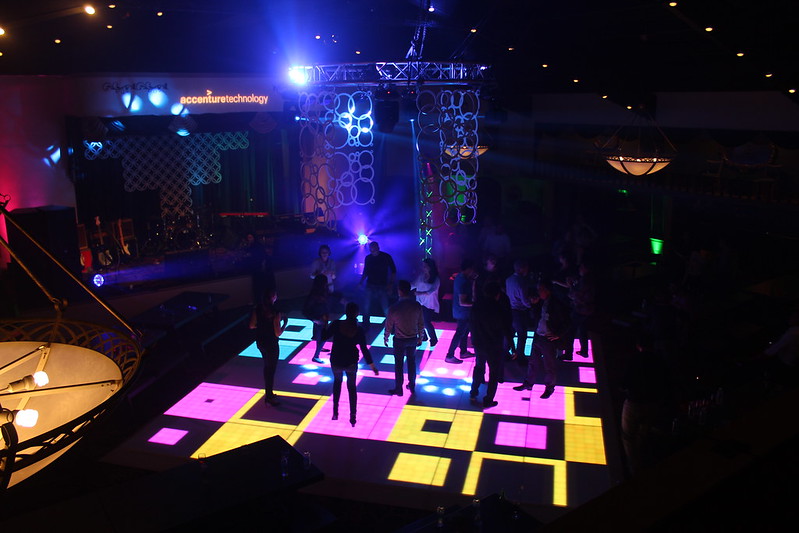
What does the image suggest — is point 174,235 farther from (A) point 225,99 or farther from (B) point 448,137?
(B) point 448,137

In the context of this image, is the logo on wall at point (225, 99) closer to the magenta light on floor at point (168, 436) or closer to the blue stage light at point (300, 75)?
the blue stage light at point (300, 75)

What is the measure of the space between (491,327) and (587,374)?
1.71 meters

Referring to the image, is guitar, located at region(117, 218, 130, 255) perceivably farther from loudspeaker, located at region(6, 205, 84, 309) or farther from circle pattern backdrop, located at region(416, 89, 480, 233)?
circle pattern backdrop, located at region(416, 89, 480, 233)

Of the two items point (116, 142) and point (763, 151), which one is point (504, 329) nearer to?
point (763, 151)

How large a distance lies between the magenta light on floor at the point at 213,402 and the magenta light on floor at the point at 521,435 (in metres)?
2.60

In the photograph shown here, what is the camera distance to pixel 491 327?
6438 millimetres

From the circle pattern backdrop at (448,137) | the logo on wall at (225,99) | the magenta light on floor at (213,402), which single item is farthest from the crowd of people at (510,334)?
the logo on wall at (225,99)

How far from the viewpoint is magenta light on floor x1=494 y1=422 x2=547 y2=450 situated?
19.9 feet

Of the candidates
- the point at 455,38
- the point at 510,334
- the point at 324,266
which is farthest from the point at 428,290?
the point at 455,38

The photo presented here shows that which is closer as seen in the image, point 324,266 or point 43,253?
point 324,266

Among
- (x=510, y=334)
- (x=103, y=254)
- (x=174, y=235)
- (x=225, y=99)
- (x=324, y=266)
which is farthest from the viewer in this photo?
(x=225, y=99)

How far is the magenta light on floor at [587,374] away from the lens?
7348 millimetres

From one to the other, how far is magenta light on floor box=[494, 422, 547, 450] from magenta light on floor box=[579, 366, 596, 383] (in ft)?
4.00

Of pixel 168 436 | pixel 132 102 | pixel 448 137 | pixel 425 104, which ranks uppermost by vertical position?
pixel 132 102
